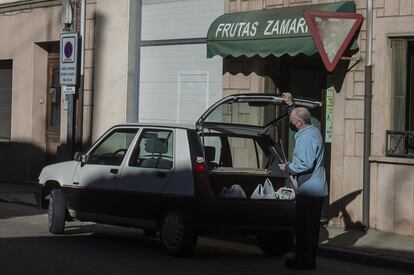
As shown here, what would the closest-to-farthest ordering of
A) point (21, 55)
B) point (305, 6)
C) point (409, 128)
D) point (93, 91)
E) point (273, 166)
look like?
point (273, 166)
point (409, 128)
point (305, 6)
point (93, 91)
point (21, 55)

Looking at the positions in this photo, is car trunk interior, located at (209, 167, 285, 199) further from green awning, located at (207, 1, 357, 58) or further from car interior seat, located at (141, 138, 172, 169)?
green awning, located at (207, 1, 357, 58)

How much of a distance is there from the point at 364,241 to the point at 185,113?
5.46 m

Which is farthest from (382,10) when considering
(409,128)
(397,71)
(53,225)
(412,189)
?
(53,225)

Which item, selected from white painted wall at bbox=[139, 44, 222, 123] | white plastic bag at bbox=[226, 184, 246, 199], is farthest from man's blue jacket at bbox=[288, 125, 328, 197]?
white painted wall at bbox=[139, 44, 222, 123]

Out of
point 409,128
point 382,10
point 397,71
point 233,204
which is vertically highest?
point 382,10

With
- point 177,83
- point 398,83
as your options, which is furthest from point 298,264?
point 177,83

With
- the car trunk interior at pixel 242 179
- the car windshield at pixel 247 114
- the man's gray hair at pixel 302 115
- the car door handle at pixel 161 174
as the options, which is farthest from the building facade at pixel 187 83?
the man's gray hair at pixel 302 115

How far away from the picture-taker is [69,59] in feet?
49.6

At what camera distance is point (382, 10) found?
1180 cm

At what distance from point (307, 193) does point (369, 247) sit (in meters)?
2.10

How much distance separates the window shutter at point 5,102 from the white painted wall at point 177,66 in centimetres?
534

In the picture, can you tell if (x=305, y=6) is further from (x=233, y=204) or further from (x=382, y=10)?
(x=233, y=204)

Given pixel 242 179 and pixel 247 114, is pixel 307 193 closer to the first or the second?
pixel 242 179

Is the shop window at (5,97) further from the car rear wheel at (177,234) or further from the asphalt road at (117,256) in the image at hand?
the car rear wheel at (177,234)
